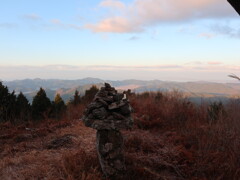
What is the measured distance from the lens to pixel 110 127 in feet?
11.9

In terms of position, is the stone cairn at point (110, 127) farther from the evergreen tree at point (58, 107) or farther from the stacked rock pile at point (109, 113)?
the evergreen tree at point (58, 107)

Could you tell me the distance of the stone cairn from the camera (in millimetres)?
3678

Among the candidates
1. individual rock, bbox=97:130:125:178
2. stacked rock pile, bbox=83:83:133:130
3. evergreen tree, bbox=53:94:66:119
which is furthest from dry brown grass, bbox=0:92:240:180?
evergreen tree, bbox=53:94:66:119

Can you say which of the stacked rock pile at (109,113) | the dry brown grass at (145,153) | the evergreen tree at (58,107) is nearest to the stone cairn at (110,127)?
→ the stacked rock pile at (109,113)

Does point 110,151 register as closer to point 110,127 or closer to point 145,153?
point 110,127

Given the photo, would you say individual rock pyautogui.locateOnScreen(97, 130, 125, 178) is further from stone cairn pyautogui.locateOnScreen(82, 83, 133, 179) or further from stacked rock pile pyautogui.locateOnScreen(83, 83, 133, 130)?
stacked rock pile pyautogui.locateOnScreen(83, 83, 133, 130)

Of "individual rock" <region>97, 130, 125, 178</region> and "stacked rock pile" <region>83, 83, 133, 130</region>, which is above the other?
"stacked rock pile" <region>83, 83, 133, 130</region>

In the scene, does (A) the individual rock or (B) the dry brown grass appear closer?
(A) the individual rock

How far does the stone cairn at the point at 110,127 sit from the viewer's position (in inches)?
145

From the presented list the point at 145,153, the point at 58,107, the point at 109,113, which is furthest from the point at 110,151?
the point at 58,107

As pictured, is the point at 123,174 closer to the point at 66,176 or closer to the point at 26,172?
the point at 66,176

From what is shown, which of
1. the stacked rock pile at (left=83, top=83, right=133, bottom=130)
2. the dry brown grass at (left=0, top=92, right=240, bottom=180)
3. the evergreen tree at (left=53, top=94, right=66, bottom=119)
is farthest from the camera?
the evergreen tree at (left=53, top=94, right=66, bottom=119)

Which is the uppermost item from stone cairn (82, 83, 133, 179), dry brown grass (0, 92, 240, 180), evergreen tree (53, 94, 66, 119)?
stone cairn (82, 83, 133, 179)

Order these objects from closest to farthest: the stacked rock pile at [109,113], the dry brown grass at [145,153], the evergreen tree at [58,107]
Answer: the stacked rock pile at [109,113]
the dry brown grass at [145,153]
the evergreen tree at [58,107]
